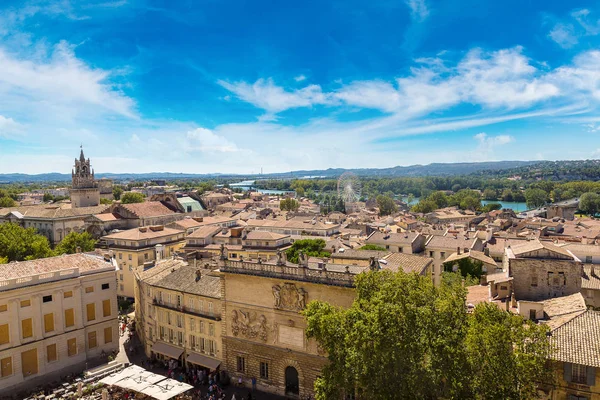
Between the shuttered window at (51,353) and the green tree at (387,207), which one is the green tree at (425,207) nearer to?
the green tree at (387,207)

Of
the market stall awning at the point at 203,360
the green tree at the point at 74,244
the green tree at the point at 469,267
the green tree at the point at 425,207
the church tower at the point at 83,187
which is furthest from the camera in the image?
the green tree at the point at 425,207

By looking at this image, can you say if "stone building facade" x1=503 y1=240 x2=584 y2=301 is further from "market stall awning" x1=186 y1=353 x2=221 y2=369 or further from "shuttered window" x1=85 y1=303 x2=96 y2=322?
"shuttered window" x1=85 y1=303 x2=96 y2=322

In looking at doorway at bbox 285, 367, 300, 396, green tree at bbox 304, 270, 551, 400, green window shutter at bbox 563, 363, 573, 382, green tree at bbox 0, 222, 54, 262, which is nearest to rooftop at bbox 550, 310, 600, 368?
green window shutter at bbox 563, 363, 573, 382

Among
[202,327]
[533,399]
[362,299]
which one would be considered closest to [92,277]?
[202,327]

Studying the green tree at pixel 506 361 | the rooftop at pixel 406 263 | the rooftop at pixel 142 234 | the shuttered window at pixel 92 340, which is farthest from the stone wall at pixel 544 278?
the rooftop at pixel 142 234

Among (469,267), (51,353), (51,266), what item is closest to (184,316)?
(51,353)

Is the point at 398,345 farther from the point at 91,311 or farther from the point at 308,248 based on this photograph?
the point at 308,248
